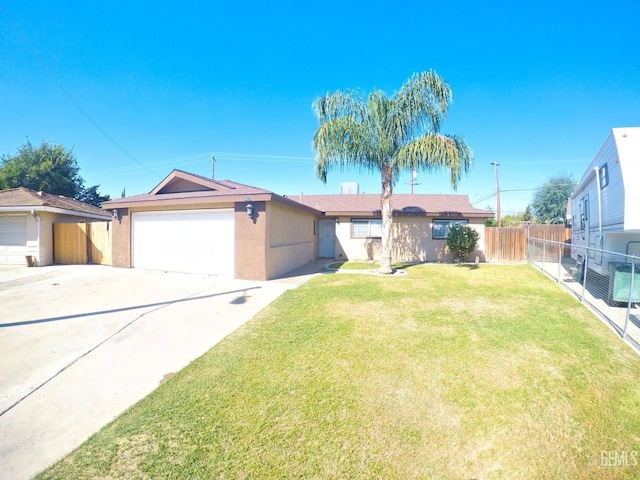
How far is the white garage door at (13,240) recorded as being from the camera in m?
12.2

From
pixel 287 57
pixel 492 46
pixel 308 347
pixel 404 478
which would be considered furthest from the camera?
pixel 287 57

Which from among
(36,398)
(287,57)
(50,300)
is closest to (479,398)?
(36,398)

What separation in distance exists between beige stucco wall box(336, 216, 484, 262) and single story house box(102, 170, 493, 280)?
0.05 metres

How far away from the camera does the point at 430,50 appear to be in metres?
11.5

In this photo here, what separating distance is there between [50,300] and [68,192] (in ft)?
88.4

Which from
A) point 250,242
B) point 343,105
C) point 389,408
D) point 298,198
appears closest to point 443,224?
point 343,105

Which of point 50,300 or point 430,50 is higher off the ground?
point 430,50

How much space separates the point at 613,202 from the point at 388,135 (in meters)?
6.31

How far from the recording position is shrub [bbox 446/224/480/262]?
42.8 feet

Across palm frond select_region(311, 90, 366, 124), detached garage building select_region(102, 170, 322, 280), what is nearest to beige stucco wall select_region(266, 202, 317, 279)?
detached garage building select_region(102, 170, 322, 280)

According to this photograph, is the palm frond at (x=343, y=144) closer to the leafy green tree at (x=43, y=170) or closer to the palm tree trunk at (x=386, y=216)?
the palm tree trunk at (x=386, y=216)

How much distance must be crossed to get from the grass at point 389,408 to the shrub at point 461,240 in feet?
26.3

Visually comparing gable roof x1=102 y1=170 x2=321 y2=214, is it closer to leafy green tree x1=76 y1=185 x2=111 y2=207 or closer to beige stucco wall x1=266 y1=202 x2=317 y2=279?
beige stucco wall x1=266 y1=202 x2=317 y2=279

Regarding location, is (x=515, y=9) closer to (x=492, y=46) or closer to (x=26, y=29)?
(x=492, y=46)
